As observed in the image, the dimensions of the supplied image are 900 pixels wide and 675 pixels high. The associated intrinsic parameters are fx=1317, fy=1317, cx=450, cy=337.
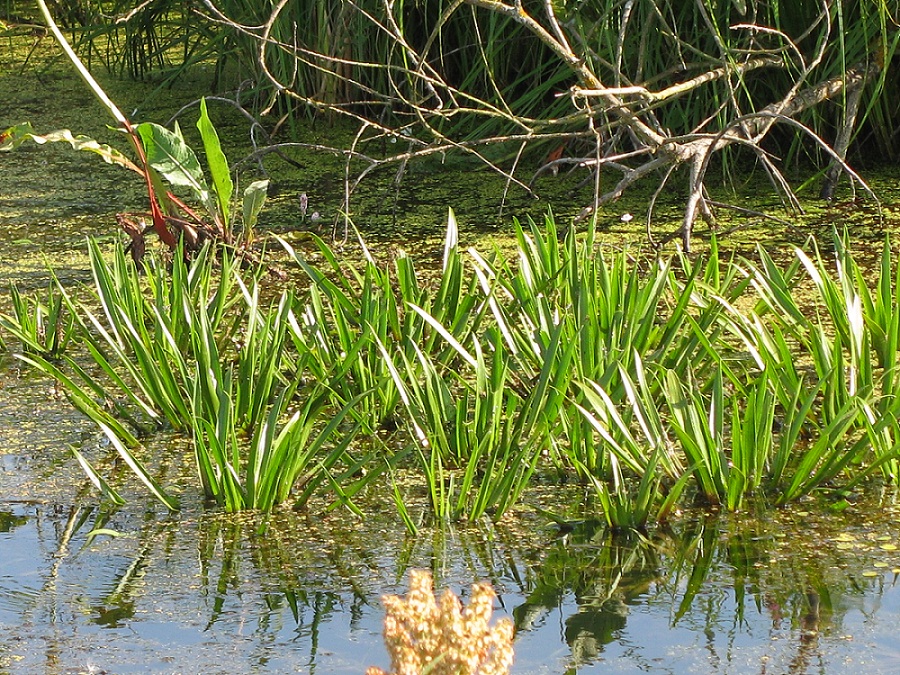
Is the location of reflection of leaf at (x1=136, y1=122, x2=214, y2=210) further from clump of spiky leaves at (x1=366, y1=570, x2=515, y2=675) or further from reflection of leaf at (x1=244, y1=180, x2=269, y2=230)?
clump of spiky leaves at (x1=366, y1=570, x2=515, y2=675)

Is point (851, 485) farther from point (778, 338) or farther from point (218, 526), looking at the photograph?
point (218, 526)

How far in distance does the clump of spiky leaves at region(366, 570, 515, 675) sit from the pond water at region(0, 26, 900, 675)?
43 centimetres

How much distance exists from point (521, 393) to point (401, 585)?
0.68 m

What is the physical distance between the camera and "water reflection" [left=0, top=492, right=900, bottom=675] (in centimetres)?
156

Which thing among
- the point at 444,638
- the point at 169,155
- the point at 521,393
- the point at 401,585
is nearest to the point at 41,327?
the point at 169,155

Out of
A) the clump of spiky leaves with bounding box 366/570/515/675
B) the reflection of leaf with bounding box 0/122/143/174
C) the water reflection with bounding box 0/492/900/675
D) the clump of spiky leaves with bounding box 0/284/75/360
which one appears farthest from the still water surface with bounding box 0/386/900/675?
the reflection of leaf with bounding box 0/122/143/174

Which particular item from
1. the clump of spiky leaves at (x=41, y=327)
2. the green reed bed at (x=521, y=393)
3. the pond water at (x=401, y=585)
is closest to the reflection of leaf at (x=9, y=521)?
the pond water at (x=401, y=585)

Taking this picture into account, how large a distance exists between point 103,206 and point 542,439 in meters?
2.13

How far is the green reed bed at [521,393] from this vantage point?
1.88 m

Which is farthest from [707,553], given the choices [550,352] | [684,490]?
[550,352]

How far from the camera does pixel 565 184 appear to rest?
3.76 meters

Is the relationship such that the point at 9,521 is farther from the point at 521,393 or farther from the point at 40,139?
the point at 40,139

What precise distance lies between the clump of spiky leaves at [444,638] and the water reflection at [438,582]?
431 millimetres

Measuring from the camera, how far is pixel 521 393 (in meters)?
2.35
